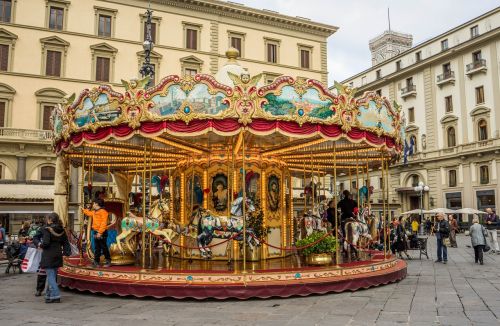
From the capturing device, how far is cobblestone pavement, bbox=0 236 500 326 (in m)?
6.82

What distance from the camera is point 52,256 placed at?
834 centimetres

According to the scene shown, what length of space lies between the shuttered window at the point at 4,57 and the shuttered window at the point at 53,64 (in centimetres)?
248

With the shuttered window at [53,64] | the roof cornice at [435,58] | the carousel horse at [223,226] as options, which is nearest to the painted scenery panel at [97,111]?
the carousel horse at [223,226]

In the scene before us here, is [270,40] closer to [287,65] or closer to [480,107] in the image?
[287,65]

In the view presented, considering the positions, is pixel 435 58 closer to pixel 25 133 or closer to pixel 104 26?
pixel 104 26

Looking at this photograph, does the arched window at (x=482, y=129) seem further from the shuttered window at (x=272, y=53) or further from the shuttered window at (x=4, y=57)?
the shuttered window at (x=4, y=57)

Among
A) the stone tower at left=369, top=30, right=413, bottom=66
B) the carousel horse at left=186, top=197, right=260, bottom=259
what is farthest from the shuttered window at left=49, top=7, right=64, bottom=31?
the stone tower at left=369, top=30, right=413, bottom=66

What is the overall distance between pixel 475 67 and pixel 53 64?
108 feet

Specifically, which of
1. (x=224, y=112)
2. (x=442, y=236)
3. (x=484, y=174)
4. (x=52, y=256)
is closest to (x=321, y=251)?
(x=224, y=112)

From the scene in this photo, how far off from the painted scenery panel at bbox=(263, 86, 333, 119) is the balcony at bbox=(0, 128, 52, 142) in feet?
84.0

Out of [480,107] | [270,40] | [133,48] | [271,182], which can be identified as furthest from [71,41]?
[480,107]

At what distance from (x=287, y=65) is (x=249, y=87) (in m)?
30.6

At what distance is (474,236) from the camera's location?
14125 millimetres

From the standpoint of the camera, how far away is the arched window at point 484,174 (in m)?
35.5
